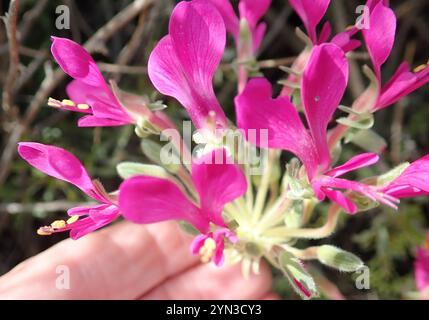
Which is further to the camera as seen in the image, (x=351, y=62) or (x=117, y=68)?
(x=351, y=62)

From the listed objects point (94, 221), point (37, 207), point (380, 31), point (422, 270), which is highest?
point (380, 31)

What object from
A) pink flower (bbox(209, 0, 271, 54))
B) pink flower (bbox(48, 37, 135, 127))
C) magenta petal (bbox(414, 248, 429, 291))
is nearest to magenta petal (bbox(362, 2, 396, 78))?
pink flower (bbox(209, 0, 271, 54))

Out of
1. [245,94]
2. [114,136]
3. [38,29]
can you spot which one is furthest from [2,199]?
[245,94]

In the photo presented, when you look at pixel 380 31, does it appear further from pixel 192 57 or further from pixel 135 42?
pixel 135 42

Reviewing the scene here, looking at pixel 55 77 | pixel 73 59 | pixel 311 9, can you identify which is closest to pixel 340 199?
pixel 311 9

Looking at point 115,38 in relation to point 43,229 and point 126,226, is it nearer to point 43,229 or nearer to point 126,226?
point 126,226

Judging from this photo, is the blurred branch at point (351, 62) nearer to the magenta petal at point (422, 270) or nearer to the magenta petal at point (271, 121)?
the magenta petal at point (422, 270)

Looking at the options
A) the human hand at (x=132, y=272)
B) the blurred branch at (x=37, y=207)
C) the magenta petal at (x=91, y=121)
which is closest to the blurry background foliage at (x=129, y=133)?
the blurred branch at (x=37, y=207)
